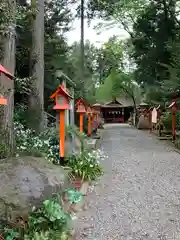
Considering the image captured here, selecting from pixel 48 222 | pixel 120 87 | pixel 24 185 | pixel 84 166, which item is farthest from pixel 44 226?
pixel 120 87

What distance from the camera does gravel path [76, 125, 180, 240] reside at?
418 centimetres

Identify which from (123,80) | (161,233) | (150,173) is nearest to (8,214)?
(161,233)

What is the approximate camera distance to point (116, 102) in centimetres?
4828

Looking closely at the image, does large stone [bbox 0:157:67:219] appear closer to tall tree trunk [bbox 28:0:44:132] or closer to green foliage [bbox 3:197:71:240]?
green foliage [bbox 3:197:71:240]

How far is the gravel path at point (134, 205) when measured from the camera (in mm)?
4180

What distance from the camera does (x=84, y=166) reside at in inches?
291

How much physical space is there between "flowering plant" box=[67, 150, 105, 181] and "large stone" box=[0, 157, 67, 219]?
2.51 m

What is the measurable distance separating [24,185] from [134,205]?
7.01ft

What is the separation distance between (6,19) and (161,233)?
13.5ft

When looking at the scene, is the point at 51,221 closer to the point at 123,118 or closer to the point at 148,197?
the point at 148,197

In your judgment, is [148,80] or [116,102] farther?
[116,102]

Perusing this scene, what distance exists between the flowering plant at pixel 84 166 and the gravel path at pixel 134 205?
242mm

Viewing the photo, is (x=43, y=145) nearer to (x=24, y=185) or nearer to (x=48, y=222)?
(x=24, y=185)

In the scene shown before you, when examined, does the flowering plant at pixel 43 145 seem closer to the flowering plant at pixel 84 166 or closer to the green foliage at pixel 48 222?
the flowering plant at pixel 84 166
